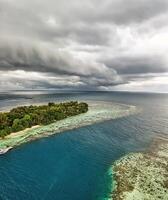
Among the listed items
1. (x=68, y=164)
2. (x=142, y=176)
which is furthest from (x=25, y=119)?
(x=142, y=176)

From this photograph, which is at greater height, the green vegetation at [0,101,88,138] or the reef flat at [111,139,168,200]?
the green vegetation at [0,101,88,138]

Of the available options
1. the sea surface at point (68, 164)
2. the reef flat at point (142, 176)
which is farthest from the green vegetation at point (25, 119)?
the reef flat at point (142, 176)

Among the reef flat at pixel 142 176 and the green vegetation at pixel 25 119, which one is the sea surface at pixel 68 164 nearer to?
the reef flat at pixel 142 176

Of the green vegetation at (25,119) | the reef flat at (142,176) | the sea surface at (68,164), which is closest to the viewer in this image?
the reef flat at (142,176)

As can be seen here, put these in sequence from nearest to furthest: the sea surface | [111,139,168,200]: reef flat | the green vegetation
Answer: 1. [111,139,168,200]: reef flat
2. the sea surface
3. the green vegetation

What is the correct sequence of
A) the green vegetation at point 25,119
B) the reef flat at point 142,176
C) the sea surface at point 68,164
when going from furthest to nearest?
1. the green vegetation at point 25,119
2. the sea surface at point 68,164
3. the reef flat at point 142,176

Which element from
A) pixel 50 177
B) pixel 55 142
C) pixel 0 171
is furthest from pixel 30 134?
pixel 50 177

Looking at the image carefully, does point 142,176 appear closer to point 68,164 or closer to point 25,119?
point 68,164

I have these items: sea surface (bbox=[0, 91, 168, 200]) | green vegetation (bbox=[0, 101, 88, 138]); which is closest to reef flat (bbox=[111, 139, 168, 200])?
sea surface (bbox=[0, 91, 168, 200])

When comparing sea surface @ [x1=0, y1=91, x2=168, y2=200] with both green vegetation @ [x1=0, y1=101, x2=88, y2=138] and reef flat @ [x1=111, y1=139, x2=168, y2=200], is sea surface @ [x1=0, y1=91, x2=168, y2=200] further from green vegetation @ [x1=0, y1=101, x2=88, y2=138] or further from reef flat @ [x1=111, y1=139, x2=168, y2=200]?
green vegetation @ [x1=0, y1=101, x2=88, y2=138]
